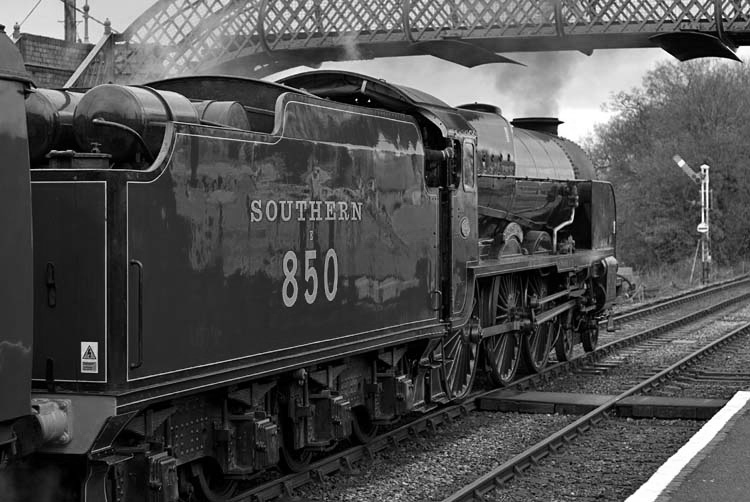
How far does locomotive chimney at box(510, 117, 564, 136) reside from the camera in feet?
46.8

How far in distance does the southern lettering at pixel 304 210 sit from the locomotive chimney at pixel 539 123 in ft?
24.3

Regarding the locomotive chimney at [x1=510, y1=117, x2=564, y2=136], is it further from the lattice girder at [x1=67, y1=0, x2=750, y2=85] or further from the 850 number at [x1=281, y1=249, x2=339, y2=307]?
the 850 number at [x1=281, y1=249, x2=339, y2=307]

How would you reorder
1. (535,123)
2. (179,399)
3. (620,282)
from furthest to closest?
(620,282), (535,123), (179,399)

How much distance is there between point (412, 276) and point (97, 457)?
3.70 meters

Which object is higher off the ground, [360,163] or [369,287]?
[360,163]

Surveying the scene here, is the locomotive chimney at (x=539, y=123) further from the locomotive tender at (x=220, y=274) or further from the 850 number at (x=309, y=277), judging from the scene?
the 850 number at (x=309, y=277)

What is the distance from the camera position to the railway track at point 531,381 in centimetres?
706

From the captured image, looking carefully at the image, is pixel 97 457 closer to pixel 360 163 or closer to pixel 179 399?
pixel 179 399

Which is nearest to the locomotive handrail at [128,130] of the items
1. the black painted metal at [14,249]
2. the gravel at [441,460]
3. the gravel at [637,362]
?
the black painted metal at [14,249]

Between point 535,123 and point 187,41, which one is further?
point 187,41

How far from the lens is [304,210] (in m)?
6.52

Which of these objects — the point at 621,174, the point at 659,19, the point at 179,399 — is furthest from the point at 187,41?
the point at 621,174

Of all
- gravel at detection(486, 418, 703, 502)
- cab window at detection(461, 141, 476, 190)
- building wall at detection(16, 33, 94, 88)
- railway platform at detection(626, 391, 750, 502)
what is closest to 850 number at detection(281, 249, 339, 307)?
gravel at detection(486, 418, 703, 502)

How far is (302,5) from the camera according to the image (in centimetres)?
1633
